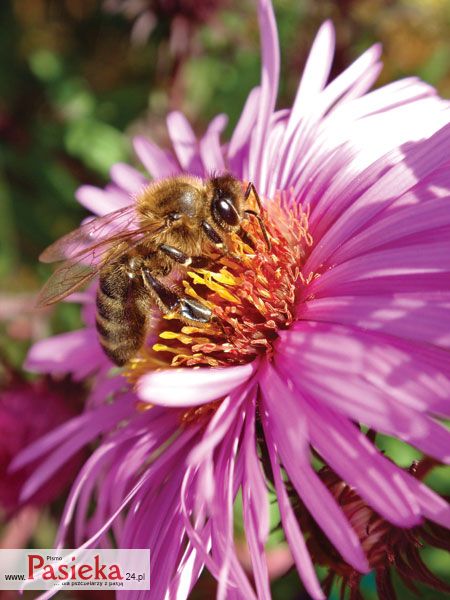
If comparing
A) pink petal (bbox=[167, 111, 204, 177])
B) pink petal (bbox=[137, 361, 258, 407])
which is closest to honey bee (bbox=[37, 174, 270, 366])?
pink petal (bbox=[137, 361, 258, 407])

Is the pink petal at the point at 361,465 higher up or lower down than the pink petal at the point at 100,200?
lower down

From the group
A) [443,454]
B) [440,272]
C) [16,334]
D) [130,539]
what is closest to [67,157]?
[16,334]

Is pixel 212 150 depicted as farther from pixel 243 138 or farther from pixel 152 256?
pixel 152 256

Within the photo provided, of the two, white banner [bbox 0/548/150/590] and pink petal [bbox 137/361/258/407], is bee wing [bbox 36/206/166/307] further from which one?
white banner [bbox 0/548/150/590]

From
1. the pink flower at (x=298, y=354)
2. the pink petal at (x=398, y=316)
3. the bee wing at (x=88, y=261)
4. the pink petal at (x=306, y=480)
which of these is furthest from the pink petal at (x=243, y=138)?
the pink petal at (x=306, y=480)

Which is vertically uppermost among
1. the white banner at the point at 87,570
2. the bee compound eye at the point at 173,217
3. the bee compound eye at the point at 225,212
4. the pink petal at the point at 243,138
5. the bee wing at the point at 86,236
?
the pink petal at the point at 243,138

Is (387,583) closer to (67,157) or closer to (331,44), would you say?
(331,44)

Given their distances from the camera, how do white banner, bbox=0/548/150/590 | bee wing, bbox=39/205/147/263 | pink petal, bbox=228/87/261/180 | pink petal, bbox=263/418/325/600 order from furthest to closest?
pink petal, bbox=228/87/261/180, bee wing, bbox=39/205/147/263, white banner, bbox=0/548/150/590, pink petal, bbox=263/418/325/600

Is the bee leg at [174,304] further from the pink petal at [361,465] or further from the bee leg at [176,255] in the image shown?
the pink petal at [361,465]
